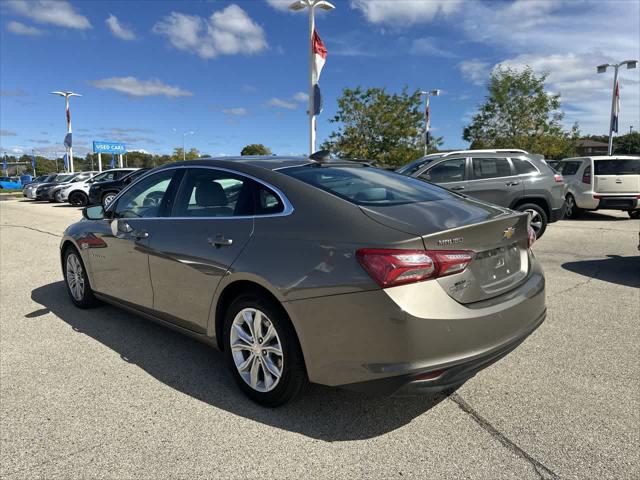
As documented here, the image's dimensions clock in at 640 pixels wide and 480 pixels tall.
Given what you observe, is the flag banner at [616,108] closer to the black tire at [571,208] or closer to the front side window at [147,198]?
the black tire at [571,208]

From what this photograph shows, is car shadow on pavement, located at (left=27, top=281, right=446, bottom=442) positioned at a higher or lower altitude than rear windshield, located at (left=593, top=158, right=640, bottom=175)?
lower

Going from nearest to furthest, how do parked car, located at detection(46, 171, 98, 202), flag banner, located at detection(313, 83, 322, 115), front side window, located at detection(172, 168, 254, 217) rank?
1. front side window, located at detection(172, 168, 254, 217)
2. flag banner, located at detection(313, 83, 322, 115)
3. parked car, located at detection(46, 171, 98, 202)

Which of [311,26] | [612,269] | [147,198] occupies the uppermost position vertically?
[311,26]

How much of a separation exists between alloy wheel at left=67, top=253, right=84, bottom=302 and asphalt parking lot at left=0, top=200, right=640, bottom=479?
23.4 inches

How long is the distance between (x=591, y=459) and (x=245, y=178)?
8.57 feet

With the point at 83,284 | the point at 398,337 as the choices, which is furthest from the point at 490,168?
the point at 398,337

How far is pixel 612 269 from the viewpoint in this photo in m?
6.54

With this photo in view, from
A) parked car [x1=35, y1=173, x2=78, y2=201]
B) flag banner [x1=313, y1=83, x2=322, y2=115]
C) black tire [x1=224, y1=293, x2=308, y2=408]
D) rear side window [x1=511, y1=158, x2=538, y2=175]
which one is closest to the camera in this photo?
black tire [x1=224, y1=293, x2=308, y2=408]

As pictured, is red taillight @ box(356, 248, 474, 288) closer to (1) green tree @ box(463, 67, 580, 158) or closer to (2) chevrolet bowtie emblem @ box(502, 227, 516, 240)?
(2) chevrolet bowtie emblem @ box(502, 227, 516, 240)

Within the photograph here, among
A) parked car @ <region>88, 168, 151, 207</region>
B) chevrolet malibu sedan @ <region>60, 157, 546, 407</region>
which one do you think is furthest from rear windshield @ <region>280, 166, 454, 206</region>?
parked car @ <region>88, 168, 151, 207</region>

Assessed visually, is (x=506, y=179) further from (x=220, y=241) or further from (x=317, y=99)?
(x=220, y=241)

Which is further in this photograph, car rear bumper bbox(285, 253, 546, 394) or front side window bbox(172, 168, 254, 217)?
front side window bbox(172, 168, 254, 217)

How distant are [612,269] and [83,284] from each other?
6.82 m

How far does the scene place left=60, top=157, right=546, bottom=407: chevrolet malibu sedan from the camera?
233 centimetres
